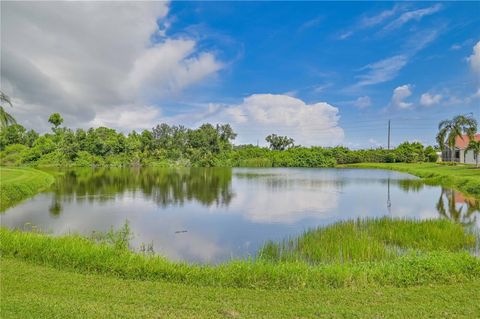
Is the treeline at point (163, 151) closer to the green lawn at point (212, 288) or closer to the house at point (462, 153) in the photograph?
the house at point (462, 153)

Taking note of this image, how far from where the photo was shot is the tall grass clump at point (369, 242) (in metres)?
11.4

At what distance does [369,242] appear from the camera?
1251 centimetres

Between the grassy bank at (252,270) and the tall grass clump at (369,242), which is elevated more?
the grassy bank at (252,270)

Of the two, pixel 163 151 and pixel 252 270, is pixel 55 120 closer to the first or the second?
pixel 163 151

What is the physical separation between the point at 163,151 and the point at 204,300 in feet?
297

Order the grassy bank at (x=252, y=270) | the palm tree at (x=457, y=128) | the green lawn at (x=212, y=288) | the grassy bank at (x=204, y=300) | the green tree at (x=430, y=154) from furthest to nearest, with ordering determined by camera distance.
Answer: the green tree at (x=430, y=154) < the palm tree at (x=457, y=128) < the grassy bank at (x=252, y=270) < the green lawn at (x=212, y=288) < the grassy bank at (x=204, y=300)

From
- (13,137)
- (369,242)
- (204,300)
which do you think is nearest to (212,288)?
(204,300)

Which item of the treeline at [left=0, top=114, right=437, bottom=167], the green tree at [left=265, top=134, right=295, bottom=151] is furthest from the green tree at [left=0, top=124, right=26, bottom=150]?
the green tree at [left=265, top=134, right=295, bottom=151]

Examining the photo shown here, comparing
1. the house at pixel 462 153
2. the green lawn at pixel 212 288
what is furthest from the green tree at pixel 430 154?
the green lawn at pixel 212 288

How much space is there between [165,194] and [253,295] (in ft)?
80.5

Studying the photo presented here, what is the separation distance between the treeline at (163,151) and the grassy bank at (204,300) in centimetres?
7817

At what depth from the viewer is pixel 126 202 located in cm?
2559

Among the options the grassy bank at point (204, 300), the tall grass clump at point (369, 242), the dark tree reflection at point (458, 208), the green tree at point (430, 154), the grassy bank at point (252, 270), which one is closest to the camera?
the grassy bank at point (204, 300)

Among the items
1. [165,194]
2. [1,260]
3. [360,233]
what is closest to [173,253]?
[1,260]
